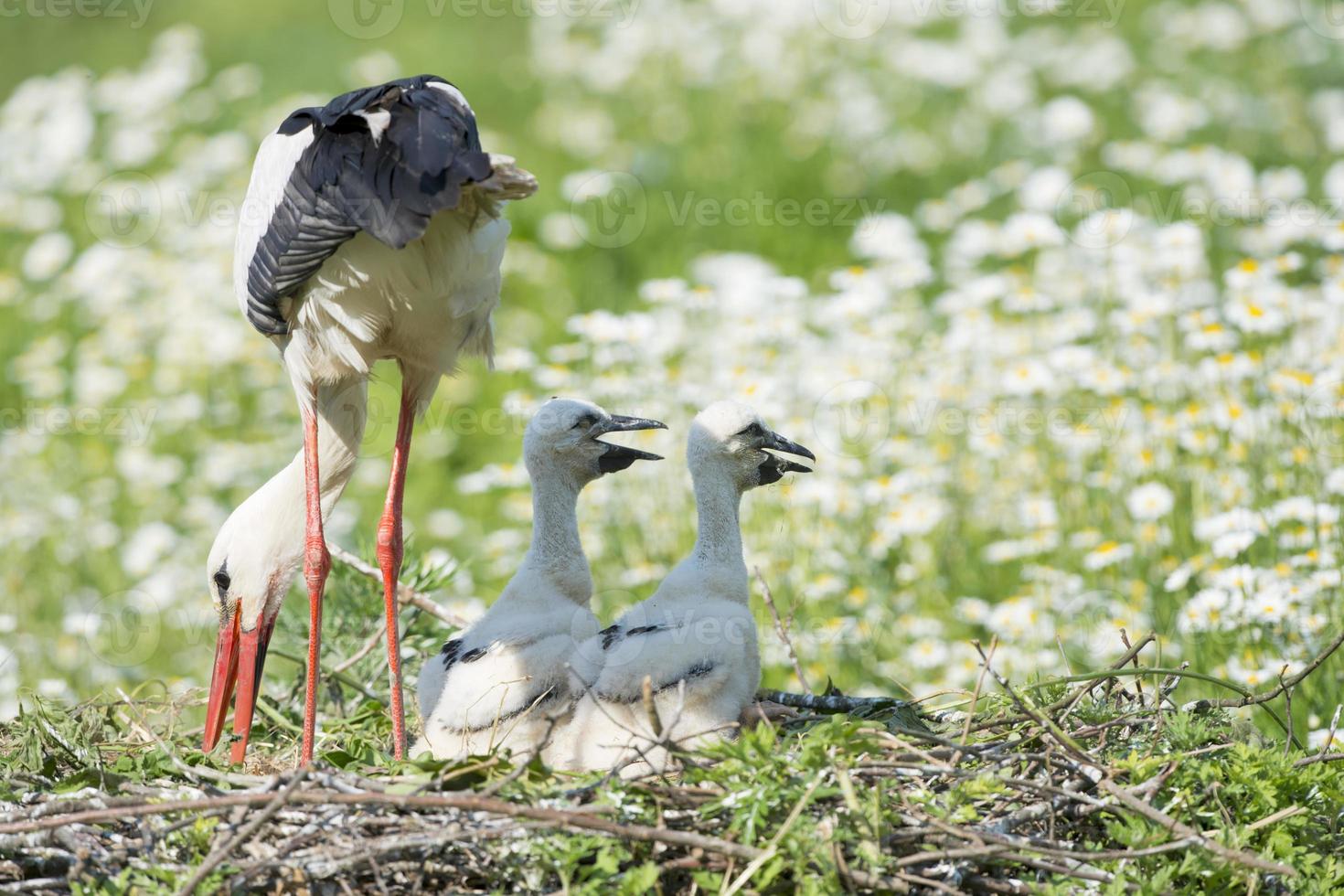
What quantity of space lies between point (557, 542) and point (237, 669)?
124 centimetres

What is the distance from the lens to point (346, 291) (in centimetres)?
445

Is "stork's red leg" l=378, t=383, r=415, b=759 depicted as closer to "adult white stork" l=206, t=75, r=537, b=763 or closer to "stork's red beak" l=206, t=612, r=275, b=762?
"adult white stork" l=206, t=75, r=537, b=763

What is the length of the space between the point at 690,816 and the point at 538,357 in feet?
20.0

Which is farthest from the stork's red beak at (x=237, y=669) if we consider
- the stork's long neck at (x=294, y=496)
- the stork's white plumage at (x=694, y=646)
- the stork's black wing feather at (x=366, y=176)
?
the stork's white plumage at (x=694, y=646)

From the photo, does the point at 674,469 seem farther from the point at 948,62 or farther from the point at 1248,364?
the point at 948,62

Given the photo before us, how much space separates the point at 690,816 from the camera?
3.54 m

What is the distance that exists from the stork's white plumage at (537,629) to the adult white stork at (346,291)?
37 centimetres

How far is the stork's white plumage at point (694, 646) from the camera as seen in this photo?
407 cm

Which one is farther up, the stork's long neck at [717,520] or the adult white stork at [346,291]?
the adult white stork at [346,291]

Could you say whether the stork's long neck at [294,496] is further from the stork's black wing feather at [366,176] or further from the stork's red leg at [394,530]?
the stork's black wing feather at [366,176]

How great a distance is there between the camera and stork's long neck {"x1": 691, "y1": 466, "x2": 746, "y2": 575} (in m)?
4.51

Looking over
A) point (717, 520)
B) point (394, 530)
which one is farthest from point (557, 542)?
point (394, 530)

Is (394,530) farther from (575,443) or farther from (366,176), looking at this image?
(366,176)

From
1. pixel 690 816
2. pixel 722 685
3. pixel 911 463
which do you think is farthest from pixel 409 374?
pixel 911 463
